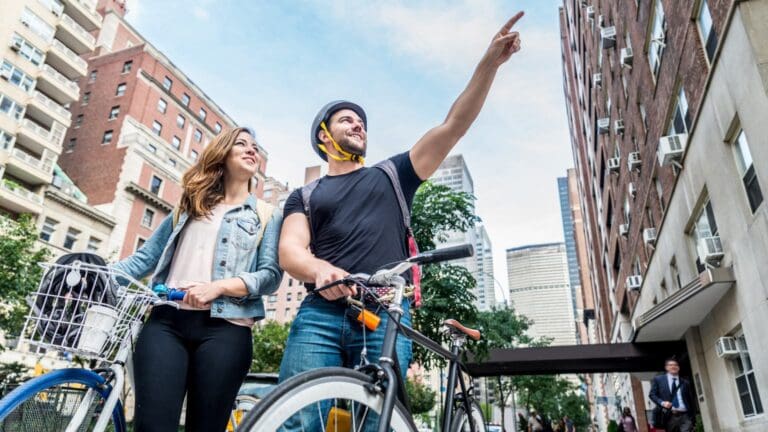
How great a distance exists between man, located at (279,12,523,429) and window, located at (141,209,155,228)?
131ft

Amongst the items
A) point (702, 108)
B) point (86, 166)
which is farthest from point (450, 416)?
point (86, 166)

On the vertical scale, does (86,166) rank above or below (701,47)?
above

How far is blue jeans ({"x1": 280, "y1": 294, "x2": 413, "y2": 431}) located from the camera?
220 cm

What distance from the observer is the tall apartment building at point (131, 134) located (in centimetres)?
3788

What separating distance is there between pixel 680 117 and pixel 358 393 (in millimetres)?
15271

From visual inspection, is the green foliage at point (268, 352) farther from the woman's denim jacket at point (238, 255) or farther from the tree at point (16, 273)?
the woman's denim jacket at point (238, 255)

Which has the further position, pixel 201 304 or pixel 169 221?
pixel 169 221

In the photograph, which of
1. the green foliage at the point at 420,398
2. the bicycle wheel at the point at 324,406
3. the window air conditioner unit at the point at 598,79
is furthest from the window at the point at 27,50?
the green foliage at the point at 420,398

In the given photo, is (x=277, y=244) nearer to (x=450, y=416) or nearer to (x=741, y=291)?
(x=450, y=416)

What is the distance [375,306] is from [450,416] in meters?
0.99

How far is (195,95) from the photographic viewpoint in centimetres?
4919

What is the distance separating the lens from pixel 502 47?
2.63 meters

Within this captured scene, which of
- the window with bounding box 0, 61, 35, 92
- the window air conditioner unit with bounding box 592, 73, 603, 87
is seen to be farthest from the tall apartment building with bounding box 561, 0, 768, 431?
the window with bounding box 0, 61, 35, 92

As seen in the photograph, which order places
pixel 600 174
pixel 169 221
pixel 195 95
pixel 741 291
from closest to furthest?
pixel 169 221
pixel 741 291
pixel 600 174
pixel 195 95
